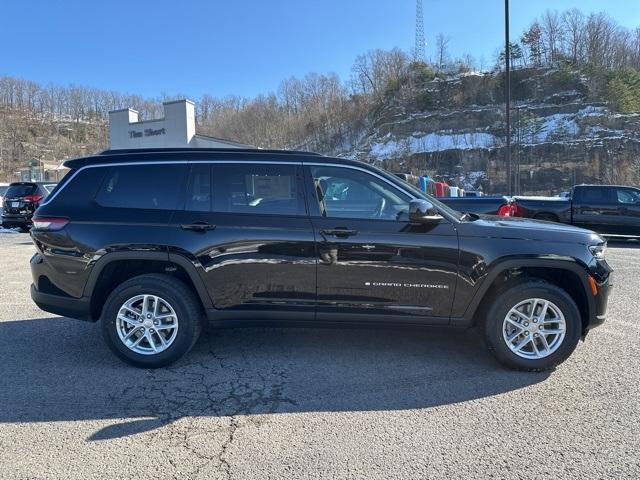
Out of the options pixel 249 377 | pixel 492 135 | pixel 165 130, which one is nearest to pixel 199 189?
pixel 249 377

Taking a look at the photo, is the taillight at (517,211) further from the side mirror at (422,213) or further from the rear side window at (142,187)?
the rear side window at (142,187)

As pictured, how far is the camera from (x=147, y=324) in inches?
160

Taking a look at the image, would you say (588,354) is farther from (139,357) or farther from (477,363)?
(139,357)

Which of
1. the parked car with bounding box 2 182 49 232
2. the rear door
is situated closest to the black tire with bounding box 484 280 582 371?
the rear door

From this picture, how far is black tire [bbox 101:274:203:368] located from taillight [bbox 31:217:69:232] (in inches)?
31.4

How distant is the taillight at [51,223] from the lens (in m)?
4.12

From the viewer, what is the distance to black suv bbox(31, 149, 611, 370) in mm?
3910

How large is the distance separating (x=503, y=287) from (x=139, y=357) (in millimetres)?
3356

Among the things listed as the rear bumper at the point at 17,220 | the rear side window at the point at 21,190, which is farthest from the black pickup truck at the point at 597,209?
the rear bumper at the point at 17,220

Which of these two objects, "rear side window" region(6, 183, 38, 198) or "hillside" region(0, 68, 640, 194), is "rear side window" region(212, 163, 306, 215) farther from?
"hillside" region(0, 68, 640, 194)

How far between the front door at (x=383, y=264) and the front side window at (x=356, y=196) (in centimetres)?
1

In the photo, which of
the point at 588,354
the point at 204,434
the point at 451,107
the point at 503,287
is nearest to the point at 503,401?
the point at 503,287

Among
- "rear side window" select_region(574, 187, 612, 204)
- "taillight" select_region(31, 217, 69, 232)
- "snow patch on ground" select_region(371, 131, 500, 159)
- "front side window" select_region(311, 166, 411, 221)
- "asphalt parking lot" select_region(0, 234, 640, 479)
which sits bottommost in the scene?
"asphalt parking lot" select_region(0, 234, 640, 479)

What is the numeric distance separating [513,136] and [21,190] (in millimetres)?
54142
